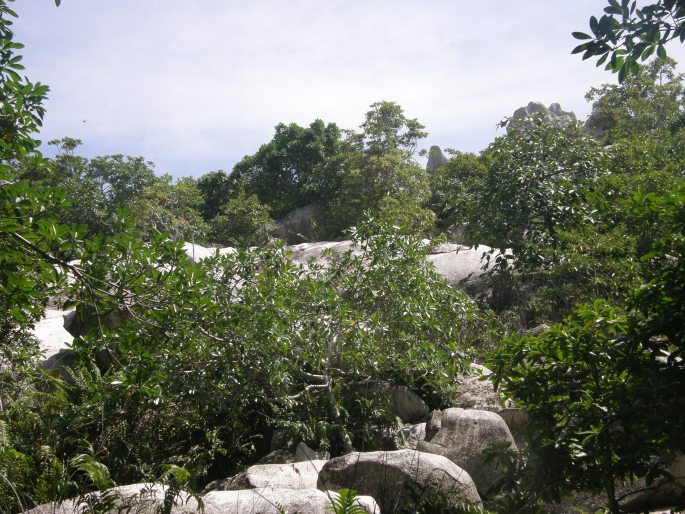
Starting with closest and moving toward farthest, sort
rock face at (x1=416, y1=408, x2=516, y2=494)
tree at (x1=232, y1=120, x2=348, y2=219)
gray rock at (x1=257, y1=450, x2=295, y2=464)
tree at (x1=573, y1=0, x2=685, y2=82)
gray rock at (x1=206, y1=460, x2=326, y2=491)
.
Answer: tree at (x1=573, y1=0, x2=685, y2=82) < gray rock at (x1=206, y1=460, x2=326, y2=491) < rock face at (x1=416, y1=408, x2=516, y2=494) < gray rock at (x1=257, y1=450, x2=295, y2=464) < tree at (x1=232, y1=120, x2=348, y2=219)

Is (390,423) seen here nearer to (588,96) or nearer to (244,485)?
(244,485)

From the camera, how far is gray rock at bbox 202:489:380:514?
4.79 metres

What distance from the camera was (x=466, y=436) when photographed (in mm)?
7523

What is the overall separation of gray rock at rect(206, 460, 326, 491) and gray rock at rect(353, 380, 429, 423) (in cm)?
250

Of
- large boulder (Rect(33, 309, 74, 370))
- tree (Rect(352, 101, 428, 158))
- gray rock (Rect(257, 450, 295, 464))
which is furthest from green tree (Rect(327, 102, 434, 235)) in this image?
gray rock (Rect(257, 450, 295, 464))

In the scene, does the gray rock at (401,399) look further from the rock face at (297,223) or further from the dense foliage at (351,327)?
the rock face at (297,223)

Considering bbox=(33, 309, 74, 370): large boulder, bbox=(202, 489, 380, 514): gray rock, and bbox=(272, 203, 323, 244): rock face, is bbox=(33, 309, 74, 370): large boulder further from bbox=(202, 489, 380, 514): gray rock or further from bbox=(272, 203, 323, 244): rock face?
bbox=(272, 203, 323, 244): rock face

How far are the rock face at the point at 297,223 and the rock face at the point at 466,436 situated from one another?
70.6 ft

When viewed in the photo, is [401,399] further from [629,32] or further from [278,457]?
[629,32]

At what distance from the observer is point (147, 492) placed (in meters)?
4.83

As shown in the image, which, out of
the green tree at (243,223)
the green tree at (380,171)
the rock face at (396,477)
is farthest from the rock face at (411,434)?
the green tree at (243,223)

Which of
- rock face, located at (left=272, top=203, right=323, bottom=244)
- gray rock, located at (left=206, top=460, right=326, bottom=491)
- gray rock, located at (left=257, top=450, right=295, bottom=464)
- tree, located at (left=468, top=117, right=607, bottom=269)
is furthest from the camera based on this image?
rock face, located at (left=272, top=203, right=323, bottom=244)

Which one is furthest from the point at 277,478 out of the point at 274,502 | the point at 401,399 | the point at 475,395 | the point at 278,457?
the point at 475,395

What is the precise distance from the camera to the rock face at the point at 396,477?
17.5ft
